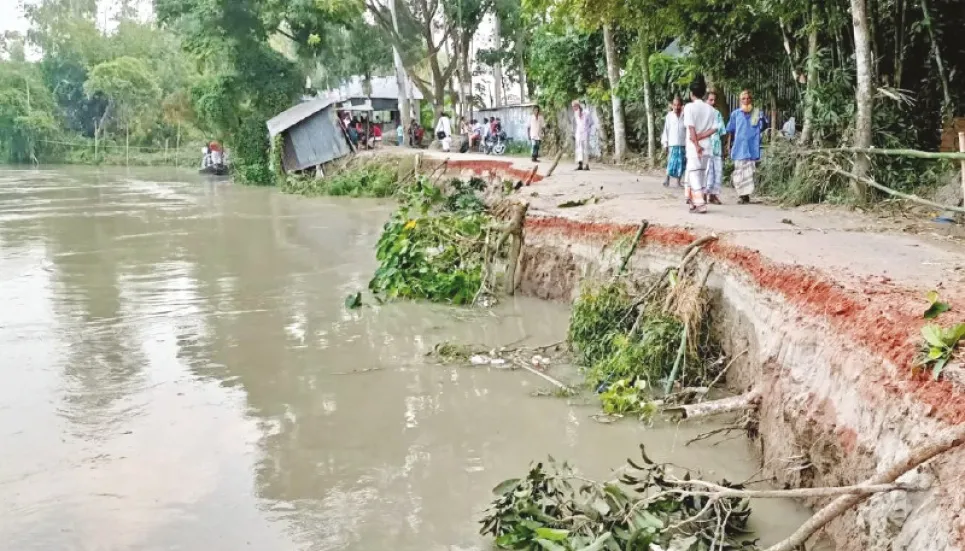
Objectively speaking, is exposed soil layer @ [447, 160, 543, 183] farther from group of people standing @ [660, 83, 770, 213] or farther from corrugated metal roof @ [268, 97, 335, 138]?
corrugated metal roof @ [268, 97, 335, 138]

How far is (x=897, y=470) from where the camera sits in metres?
3.37

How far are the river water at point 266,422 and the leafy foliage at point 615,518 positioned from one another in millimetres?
352

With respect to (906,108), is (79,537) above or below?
below

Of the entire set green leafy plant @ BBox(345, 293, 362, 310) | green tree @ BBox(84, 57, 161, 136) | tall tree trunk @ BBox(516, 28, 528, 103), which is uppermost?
green tree @ BBox(84, 57, 161, 136)

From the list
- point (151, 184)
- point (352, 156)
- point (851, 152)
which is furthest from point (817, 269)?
point (151, 184)

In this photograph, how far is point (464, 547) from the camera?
15.7ft

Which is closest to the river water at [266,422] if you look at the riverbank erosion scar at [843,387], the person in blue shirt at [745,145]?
the riverbank erosion scar at [843,387]

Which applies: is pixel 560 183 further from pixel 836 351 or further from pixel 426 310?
pixel 836 351

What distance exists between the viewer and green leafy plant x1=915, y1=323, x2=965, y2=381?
380cm

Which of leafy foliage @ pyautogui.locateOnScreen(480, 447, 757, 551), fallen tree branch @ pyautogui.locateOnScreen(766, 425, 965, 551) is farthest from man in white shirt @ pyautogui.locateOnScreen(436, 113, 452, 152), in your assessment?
fallen tree branch @ pyautogui.locateOnScreen(766, 425, 965, 551)

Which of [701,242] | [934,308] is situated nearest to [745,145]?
[701,242]

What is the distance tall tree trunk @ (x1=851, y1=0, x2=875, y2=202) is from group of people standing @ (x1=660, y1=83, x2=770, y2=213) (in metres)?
1.36

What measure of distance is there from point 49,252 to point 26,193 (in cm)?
1824

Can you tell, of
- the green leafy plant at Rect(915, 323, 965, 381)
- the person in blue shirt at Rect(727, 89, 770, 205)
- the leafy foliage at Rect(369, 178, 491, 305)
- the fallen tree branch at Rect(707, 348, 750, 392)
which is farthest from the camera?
the person in blue shirt at Rect(727, 89, 770, 205)
